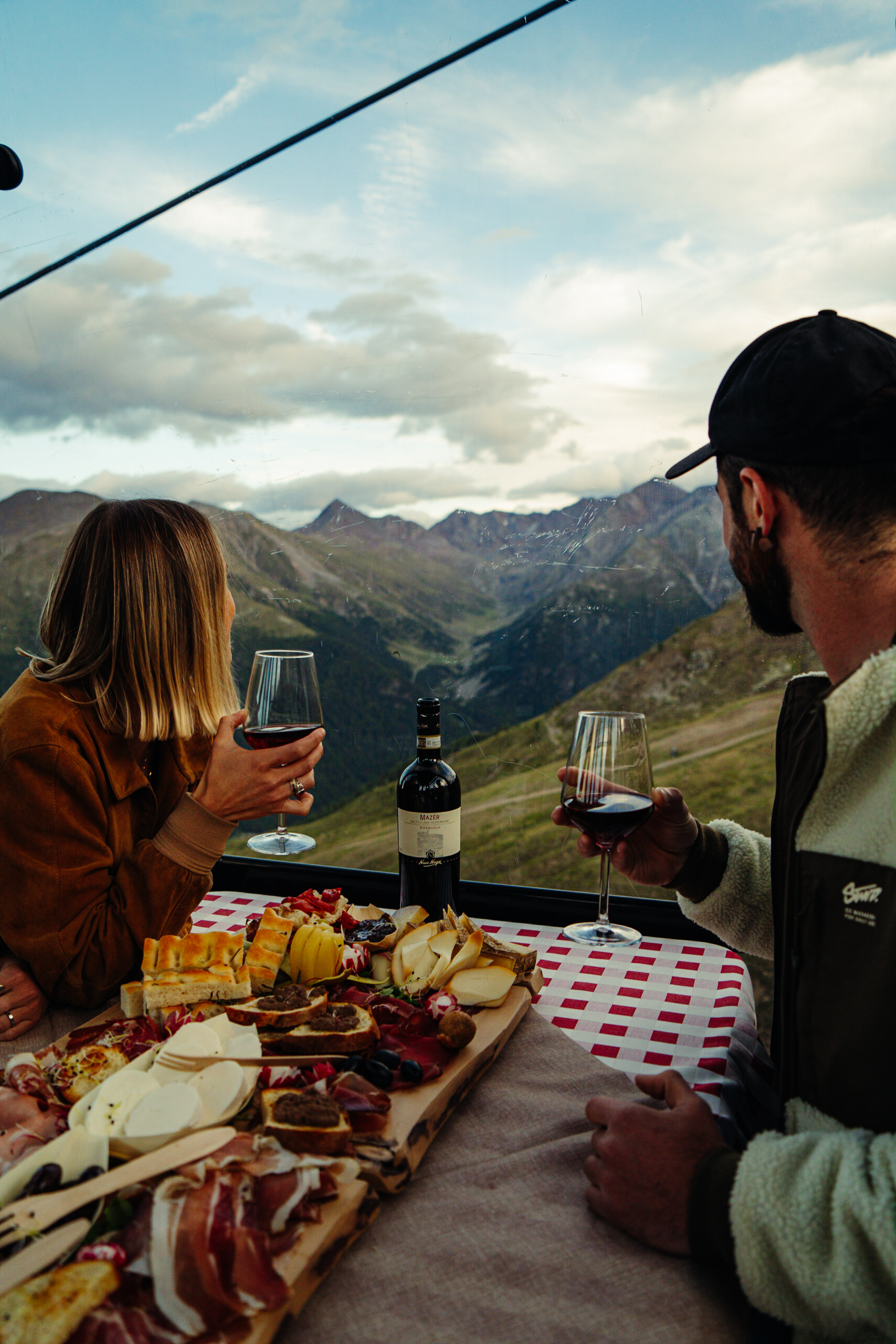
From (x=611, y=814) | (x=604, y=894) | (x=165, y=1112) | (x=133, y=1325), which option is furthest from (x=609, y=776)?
(x=133, y=1325)

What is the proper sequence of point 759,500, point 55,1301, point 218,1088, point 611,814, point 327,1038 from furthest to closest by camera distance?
1. point 611,814
2. point 759,500
3. point 327,1038
4. point 218,1088
5. point 55,1301

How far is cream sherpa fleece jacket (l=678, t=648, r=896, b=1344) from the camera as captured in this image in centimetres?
60

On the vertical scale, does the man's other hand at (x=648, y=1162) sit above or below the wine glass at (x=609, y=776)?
below

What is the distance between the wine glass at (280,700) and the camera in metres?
1.17

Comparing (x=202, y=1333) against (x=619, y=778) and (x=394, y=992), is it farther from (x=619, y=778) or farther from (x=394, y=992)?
(x=619, y=778)

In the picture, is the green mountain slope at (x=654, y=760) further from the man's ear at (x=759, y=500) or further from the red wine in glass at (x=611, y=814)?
the man's ear at (x=759, y=500)

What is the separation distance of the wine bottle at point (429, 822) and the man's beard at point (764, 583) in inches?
16.6

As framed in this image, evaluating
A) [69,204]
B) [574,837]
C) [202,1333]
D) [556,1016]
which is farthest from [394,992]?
[69,204]

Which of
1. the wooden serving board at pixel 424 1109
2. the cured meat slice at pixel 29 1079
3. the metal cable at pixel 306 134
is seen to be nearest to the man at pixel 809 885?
the wooden serving board at pixel 424 1109

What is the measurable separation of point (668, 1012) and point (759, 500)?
623mm

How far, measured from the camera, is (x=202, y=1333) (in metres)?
0.53

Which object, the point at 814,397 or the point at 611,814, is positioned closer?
the point at 814,397

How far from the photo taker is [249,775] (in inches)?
44.4

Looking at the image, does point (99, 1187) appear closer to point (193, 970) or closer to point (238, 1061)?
point (238, 1061)
